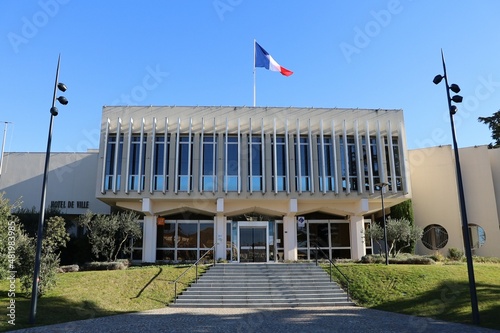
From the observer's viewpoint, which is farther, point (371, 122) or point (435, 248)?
point (435, 248)

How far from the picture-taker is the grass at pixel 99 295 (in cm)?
1304

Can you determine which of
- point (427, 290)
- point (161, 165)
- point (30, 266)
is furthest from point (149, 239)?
point (427, 290)

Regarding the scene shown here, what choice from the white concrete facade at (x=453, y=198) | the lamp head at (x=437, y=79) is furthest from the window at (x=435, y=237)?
the lamp head at (x=437, y=79)

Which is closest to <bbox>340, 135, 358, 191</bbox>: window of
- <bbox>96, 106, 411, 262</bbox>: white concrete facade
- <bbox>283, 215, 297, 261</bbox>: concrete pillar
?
<bbox>96, 106, 411, 262</bbox>: white concrete facade

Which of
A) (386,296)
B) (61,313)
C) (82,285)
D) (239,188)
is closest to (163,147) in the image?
(239,188)

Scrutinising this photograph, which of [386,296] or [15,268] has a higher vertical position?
[15,268]

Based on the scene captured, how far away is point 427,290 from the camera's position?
54.9ft

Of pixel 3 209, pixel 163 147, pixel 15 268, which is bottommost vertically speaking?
pixel 15 268

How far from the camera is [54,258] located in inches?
625

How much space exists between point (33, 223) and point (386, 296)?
72.7 ft

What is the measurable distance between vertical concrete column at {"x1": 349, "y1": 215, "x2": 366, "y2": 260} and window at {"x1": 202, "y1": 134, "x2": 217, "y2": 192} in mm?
9581

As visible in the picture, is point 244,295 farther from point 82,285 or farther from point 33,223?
point 33,223

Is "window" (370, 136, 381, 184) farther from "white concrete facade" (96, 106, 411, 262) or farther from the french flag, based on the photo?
the french flag

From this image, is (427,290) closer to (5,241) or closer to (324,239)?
(324,239)
